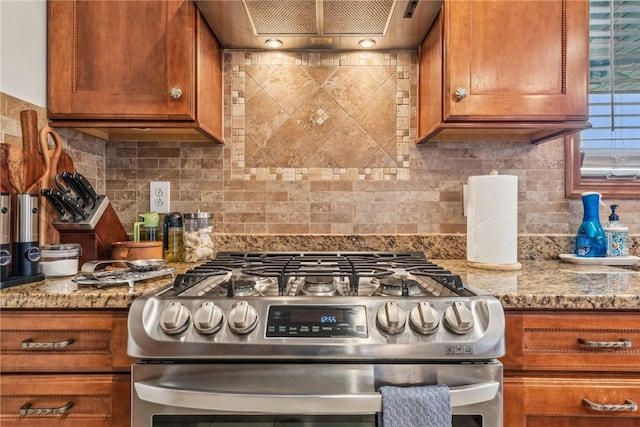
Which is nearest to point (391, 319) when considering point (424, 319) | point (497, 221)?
point (424, 319)

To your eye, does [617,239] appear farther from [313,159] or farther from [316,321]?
[316,321]

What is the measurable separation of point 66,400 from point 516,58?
5.70 feet

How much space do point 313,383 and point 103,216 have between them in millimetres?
1020

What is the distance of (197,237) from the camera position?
5.11ft

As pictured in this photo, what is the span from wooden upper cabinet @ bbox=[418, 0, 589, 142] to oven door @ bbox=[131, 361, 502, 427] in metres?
0.90

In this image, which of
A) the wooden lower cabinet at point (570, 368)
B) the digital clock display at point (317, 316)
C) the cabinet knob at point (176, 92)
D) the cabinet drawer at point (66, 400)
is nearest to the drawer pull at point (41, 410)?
the cabinet drawer at point (66, 400)

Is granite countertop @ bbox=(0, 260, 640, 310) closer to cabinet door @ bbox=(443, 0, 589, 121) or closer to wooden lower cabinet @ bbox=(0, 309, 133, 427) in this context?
wooden lower cabinet @ bbox=(0, 309, 133, 427)

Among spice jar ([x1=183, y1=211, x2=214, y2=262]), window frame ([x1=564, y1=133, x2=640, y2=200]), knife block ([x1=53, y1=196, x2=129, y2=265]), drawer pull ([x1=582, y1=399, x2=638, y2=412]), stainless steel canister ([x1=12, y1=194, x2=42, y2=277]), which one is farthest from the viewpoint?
window frame ([x1=564, y1=133, x2=640, y2=200])

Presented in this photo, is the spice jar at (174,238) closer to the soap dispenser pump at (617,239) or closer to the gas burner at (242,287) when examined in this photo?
the gas burner at (242,287)

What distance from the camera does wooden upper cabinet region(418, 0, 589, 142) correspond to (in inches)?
53.1

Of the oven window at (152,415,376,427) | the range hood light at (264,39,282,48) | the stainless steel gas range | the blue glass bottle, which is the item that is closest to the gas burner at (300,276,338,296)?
the stainless steel gas range

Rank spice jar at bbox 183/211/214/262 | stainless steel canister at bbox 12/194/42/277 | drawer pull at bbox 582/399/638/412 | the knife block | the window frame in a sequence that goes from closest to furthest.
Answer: drawer pull at bbox 582/399/638/412
stainless steel canister at bbox 12/194/42/277
the knife block
spice jar at bbox 183/211/214/262
the window frame

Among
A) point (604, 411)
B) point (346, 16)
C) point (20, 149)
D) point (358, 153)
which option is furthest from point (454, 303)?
point (20, 149)

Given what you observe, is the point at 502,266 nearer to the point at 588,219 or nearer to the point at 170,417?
the point at 588,219
